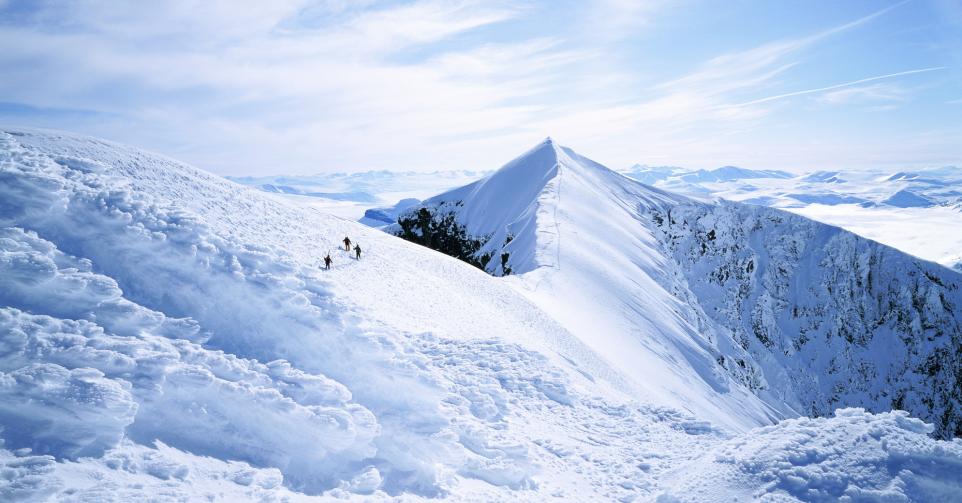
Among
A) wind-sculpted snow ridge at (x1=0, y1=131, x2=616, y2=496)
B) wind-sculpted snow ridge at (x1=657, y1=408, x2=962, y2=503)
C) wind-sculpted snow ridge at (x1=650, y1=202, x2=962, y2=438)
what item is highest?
wind-sculpted snow ridge at (x1=0, y1=131, x2=616, y2=496)

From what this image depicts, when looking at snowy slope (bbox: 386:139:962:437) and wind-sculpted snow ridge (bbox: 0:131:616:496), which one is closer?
wind-sculpted snow ridge (bbox: 0:131:616:496)

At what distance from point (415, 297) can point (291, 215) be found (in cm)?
872

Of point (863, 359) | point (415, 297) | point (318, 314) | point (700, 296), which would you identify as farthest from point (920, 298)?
point (318, 314)

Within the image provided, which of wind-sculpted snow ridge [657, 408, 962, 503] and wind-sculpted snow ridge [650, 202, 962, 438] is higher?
wind-sculpted snow ridge [657, 408, 962, 503]

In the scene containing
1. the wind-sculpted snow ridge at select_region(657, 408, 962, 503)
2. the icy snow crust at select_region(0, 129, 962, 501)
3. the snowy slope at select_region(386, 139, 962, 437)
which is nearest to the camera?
the icy snow crust at select_region(0, 129, 962, 501)

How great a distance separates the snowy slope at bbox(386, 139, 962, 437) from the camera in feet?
178

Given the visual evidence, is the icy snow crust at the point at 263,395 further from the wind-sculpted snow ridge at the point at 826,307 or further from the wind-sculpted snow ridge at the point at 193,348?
the wind-sculpted snow ridge at the point at 826,307

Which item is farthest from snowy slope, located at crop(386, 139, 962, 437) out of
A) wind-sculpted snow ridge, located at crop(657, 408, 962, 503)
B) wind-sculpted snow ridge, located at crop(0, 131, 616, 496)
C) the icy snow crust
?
wind-sculpted snow ridge, located at crop(657, 408, 962, 503)

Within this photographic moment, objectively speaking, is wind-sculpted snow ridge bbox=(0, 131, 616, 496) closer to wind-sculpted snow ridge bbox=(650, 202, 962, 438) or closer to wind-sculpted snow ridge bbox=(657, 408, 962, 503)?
wind-sculpted snow ridge bbox=(657, 408, 962, 503)

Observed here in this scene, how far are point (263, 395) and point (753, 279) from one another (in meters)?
85.5

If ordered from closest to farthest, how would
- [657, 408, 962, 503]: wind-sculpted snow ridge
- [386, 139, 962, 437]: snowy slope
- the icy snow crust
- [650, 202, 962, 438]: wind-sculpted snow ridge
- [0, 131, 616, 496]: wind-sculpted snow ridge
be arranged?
the icy snow crust < [0, 131, 616, 496]: wind-sculpted snow ridge < [657, 408, 962, 503]: wind-sculpted snow ridge < [386, 139, 962, 437]: snowy slope < [650, 202, 962, 438]: wind-sculpted snow ridge

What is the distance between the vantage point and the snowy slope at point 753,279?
54.4m

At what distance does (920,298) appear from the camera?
79438 mm

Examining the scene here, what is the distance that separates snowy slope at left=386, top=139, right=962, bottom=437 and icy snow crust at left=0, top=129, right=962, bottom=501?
29.8 m
